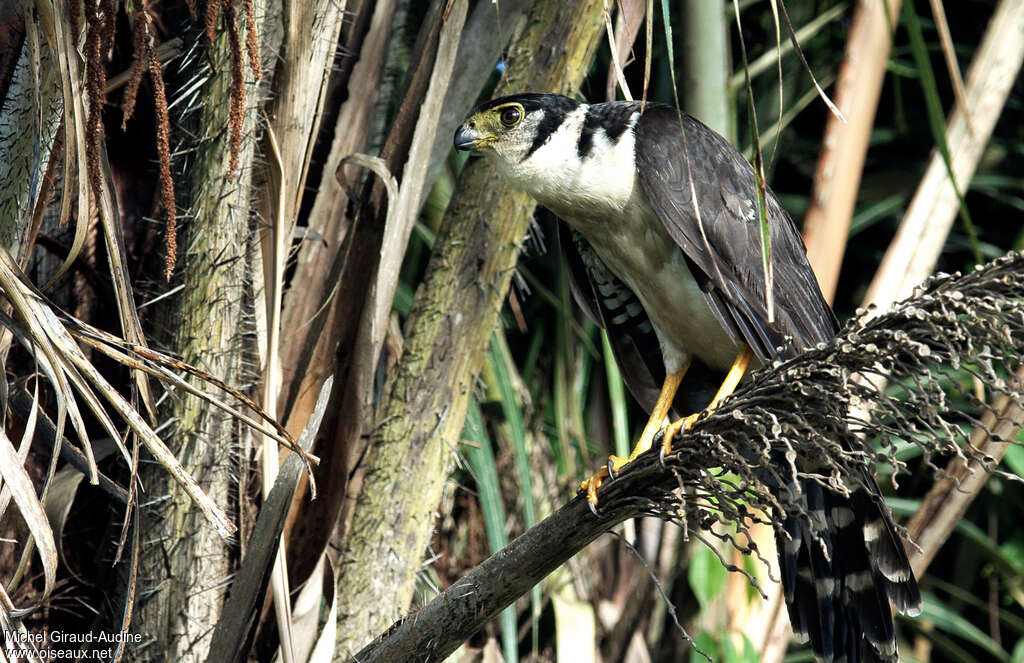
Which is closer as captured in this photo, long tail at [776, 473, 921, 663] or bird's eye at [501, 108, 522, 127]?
long tail at [776, 473, 921, 663]

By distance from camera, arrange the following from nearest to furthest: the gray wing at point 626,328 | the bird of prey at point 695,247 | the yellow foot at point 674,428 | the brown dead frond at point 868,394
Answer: the brown dead frond at point 868,394 → the yellow foot at point 674,428 → the bird of prey at point 695,247 → the gray wing at point 626,328

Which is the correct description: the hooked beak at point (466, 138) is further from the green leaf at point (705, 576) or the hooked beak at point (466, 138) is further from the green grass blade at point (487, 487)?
the green leaf at point (705, 576)

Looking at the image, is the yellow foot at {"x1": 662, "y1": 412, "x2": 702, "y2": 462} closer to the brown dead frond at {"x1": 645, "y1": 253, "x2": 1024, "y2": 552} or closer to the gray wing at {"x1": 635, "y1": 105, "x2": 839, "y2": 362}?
the brown dead frond at {"x1": 645, "y1": 253, "x2": 1024, "y2": 552}

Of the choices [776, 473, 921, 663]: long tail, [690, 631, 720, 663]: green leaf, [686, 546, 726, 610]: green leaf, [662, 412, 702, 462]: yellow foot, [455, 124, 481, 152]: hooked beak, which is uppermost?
[455, 124, 481, 152]: hooked beak

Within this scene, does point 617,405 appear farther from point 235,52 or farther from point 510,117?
point 235,52

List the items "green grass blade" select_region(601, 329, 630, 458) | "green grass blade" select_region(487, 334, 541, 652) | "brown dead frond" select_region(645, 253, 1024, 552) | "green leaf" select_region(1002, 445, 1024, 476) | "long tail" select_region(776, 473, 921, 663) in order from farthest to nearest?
"green leaf" select_region(1002, 445, 1024, 476) < "green grass blade" select_region(601, 329, 630, 458) < "green grass blade" select_region(487, 334, 541, 652) < "long tail" select_region(776, 473, 921, 663) < "brown dead frond" select_region(645, 253, 1024, 552)

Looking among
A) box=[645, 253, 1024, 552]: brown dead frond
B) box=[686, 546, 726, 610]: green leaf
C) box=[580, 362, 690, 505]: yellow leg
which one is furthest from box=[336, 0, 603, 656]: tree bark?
box=[686, 546, 726, 610]: green leaf

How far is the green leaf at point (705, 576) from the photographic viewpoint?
10.0 feet

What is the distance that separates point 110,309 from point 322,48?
76cm

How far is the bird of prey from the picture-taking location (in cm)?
230

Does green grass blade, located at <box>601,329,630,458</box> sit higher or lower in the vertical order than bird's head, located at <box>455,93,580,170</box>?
lower

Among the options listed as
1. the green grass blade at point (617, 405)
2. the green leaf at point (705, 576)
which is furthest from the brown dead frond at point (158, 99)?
the green leaf at point (705, 576)

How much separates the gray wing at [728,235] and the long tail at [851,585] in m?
0.43

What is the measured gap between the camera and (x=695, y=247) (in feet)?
8.19
